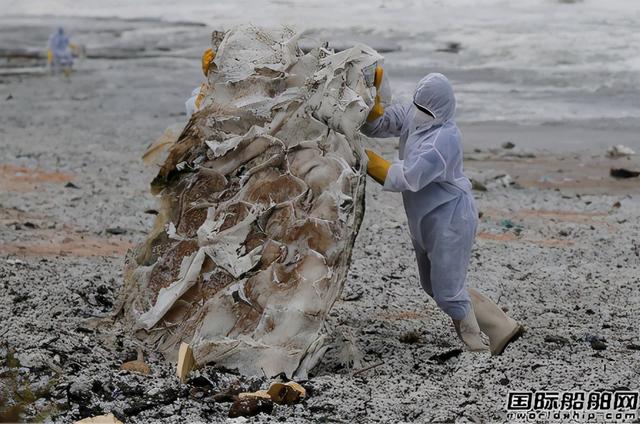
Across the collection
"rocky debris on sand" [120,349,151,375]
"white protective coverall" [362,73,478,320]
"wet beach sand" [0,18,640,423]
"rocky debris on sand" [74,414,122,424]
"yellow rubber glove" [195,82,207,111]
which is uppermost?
"yellow rubber glove" [195,82,207,111]

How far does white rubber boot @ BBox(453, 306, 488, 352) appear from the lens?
19.1 ft

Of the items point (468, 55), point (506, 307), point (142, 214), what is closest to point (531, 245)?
point (506, 307)

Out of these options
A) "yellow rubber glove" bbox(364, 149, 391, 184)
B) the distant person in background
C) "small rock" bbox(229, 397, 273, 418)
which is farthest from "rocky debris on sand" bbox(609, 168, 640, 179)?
the distant person in background

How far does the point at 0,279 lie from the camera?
671 centimetres

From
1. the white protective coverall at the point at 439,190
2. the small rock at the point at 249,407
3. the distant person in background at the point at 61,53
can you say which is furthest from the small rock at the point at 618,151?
the distant person in background at the point at 61,53

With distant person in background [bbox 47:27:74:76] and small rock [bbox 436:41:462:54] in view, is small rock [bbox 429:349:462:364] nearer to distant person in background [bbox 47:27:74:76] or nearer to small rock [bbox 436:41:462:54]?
distant person in background [bbox 47:27:74:76]

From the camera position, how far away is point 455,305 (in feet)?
18.9

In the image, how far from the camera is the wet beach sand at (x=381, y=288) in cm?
496

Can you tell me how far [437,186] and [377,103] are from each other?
0.58 m

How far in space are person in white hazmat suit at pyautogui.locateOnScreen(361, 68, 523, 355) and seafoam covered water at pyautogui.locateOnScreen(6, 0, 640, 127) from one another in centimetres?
472

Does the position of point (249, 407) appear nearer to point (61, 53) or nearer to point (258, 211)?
point (258, 211)

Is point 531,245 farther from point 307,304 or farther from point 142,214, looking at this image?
point 307,304

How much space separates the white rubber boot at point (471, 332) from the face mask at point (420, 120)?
1035mm

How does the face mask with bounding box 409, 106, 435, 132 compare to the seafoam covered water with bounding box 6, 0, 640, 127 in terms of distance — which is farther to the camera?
the seafoam covered water with bounding box 6, 0, 640, 127
